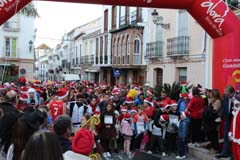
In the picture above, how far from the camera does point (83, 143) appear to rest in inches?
147

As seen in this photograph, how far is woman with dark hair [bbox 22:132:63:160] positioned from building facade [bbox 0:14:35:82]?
121 feet

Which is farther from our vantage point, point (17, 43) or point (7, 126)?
point (17, 43)

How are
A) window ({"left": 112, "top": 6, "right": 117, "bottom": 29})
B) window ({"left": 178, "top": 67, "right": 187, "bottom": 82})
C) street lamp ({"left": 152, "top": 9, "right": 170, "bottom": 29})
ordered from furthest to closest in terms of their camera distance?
window ({"left": 112, "top": 6, "right": 117, "bottom": 29}), street lamp ({"left": 152, "top": 9, "right": 170, "bottom": 29}), window ({"left": 178, "top": 67, "right": 187, "bottom": 82})

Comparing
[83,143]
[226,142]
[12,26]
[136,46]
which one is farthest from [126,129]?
[12,26]

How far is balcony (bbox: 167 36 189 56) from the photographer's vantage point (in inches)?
800

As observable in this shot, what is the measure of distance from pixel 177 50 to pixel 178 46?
0.23m

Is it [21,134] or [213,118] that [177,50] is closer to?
[213,118]

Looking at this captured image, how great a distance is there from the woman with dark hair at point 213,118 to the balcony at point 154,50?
14.7 meters

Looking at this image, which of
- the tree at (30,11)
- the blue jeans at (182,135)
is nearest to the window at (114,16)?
the tree at (30,11)

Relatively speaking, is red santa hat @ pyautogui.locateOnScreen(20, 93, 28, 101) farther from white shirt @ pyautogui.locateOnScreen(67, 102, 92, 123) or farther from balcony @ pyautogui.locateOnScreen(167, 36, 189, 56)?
balcony @ pyautogui.locateOnScreen(167, 36, 189, 56)

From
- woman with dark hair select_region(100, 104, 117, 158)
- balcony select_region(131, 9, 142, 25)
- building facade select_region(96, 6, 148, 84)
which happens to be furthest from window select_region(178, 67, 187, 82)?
woman with dark hair select_region(100, 104, 117, 158)

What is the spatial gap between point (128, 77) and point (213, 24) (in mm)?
22428

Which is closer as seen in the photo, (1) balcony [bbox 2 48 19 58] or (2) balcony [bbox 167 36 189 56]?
(2) balcony [bbox 167 36 189 56]

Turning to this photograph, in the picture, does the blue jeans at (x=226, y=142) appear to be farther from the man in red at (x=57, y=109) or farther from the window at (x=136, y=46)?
the window at (x=136, y=46)
